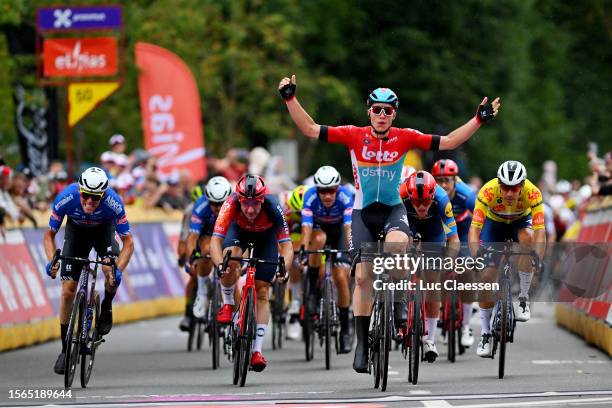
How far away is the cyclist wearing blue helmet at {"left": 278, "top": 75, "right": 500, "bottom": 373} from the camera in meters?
14.0

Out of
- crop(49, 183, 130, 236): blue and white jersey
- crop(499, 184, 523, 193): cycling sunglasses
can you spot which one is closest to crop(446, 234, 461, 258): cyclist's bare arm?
crop(499, 184, 523, 193): cycling sunglasses

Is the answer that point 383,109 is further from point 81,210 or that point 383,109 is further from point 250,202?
point 81,210

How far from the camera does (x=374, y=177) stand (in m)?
14.1

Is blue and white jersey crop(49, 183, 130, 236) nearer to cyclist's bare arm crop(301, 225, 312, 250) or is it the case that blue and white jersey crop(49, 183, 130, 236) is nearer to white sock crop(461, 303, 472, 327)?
cyclist's bare arm crop(301, 225, 312, 250)

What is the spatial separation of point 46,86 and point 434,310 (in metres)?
13.1

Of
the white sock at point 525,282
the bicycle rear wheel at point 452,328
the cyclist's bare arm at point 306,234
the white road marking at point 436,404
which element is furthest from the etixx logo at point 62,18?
the white road marking at point 436,404

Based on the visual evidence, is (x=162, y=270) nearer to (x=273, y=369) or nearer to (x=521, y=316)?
(x=273, y=369)

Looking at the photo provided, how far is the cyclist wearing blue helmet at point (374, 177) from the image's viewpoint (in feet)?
45.9

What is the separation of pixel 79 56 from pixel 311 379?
11.7 m

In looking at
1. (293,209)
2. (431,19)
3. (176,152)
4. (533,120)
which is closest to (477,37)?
(431,19)

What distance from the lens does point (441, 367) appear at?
54.7 feet

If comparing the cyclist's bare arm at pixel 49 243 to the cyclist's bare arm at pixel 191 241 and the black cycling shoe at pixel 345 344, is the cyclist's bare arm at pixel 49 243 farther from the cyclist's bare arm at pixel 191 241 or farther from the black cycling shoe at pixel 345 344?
the black cycling shoe at pixel 345 344

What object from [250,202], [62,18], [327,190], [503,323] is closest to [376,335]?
[503,323]

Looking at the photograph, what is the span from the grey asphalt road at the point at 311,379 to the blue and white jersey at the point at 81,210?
4.59 ft
